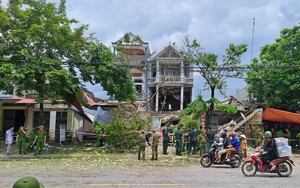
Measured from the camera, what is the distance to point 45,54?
19594 millimetres

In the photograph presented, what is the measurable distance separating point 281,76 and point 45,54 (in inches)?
664

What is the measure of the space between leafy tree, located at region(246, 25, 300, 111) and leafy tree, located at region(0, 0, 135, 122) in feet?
37.1

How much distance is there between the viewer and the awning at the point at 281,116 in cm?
2206

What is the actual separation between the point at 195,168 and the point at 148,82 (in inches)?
968

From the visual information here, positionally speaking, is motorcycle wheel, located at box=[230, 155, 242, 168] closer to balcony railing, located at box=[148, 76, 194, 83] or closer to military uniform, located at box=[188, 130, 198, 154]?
military uniform, located at box=[188, 130, 198, 154]

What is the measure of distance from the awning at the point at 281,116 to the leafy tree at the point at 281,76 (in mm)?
1409

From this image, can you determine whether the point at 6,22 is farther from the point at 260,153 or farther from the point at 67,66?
the point at 260,153

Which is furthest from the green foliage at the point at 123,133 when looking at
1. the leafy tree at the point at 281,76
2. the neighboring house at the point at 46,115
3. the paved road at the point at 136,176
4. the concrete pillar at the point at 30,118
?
the concrete pillar at the point at 30,118

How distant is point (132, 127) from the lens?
20.2 m

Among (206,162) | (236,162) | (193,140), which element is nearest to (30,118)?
(193,140)

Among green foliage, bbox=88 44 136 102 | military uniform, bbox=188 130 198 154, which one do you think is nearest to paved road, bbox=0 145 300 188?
military uniform, bbox=188 130 198 154

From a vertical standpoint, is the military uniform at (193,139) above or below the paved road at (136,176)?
above

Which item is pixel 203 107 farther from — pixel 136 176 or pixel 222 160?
pixel 136 176

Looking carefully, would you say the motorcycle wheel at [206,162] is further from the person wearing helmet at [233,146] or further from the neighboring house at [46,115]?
the neighboring house at [46,115]
